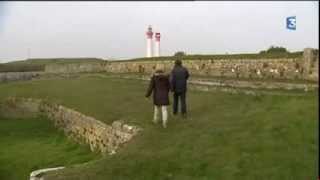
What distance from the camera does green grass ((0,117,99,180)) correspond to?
15.9m

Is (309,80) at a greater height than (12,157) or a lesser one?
greater

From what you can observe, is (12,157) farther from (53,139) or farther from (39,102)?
(39,102)

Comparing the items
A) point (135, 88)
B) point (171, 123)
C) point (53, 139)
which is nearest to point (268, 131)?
point (171, 123)

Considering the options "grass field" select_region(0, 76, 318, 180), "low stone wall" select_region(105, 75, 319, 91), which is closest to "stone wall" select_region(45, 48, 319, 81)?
"low stone wall" select_region(105, 75, 319, 91)

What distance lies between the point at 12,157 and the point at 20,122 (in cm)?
699

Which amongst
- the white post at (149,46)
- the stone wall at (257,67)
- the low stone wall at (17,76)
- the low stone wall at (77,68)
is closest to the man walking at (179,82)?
the stone wall at (257,67)

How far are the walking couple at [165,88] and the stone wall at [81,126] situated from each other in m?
0.72

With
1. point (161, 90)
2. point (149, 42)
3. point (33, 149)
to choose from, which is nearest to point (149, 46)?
point (149, 42)

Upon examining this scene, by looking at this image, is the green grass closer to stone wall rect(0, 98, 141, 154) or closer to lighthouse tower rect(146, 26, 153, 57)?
stone wall rect(0, 98, 141, 154)

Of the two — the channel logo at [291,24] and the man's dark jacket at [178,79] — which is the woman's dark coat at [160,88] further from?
the channel logo at [291,24]

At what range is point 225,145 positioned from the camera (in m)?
11.7

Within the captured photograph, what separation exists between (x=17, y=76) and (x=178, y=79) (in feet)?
90.2

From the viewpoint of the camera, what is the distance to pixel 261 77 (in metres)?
21.1

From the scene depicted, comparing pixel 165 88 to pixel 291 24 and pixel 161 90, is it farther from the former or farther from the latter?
pixel 291 24
